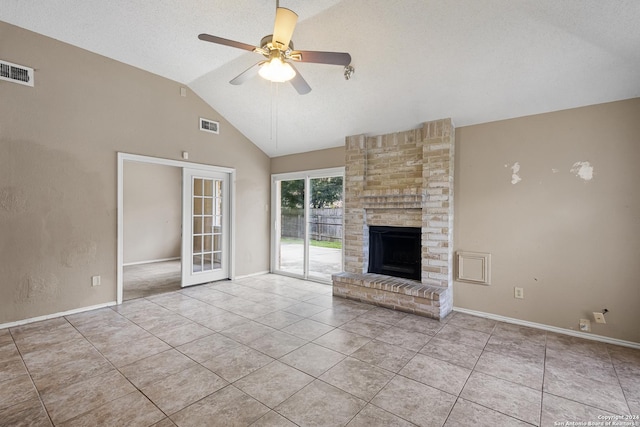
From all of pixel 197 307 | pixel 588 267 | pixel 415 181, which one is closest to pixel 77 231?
pixel 197 307

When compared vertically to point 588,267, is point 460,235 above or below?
above

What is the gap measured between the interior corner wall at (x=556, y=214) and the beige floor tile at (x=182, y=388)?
330cm

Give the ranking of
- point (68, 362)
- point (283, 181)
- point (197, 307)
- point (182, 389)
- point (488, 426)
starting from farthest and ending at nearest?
point (283, 181) < point (197, 307) < point (68, 362) < point (182, 389) < point (488, 426)

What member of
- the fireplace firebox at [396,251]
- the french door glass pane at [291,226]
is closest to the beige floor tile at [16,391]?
the fireplace firebox at [396,251]

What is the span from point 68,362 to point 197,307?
1.60 m

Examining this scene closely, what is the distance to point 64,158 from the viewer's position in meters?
3.72

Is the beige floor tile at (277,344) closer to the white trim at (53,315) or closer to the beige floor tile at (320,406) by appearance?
the beige floor tile at (320,406)

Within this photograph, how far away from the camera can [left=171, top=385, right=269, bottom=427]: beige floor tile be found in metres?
1.91

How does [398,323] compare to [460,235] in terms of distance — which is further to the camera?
[460,235]

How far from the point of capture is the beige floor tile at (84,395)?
2.00 m

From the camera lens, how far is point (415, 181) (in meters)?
4.33

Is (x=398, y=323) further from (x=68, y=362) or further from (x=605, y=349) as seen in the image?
(x=68, y=362)

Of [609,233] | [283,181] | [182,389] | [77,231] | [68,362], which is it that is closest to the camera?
[182,389]

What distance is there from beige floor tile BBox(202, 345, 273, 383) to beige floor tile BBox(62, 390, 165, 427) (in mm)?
553
